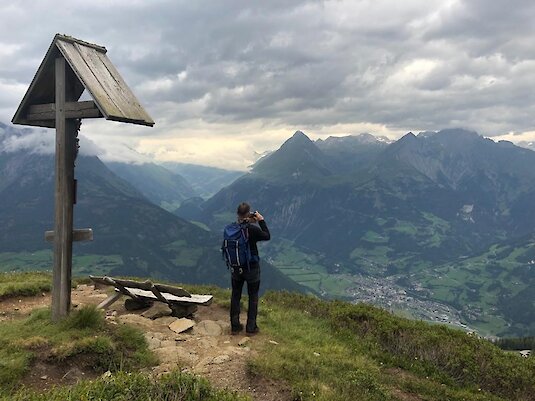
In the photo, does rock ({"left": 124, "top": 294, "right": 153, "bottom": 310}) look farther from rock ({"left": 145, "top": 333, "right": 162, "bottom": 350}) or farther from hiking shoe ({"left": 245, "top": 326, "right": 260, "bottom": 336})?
hiking shoe ({"left": 245, "top": 326, "right": 260, "bottom": 336})

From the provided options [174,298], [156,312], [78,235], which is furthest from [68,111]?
[156,312]

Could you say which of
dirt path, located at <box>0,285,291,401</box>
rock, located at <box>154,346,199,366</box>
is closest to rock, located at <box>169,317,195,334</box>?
dirt path, located at <box>0,285,291,401</box>

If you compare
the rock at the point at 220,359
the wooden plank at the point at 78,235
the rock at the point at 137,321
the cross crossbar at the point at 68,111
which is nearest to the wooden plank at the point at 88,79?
the cross crossbar at the point at 68,111

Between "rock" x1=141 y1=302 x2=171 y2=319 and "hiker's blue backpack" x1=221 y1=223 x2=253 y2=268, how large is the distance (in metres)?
3.54

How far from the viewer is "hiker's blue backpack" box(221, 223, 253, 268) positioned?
38.0ft

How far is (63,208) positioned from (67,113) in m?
2.54

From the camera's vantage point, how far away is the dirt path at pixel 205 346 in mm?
8828

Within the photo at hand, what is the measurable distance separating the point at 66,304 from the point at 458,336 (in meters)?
12.6

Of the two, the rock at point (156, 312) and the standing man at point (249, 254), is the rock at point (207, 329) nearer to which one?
the standing man at point (249, 254)

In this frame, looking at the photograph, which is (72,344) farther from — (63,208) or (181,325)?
(63,208)

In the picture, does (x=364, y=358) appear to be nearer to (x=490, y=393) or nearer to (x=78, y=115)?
(x=490, y=393)

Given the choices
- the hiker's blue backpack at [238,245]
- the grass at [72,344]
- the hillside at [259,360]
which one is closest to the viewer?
the hillside at [259,360]

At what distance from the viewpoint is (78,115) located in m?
11.4

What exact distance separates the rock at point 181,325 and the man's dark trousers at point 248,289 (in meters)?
1.28
